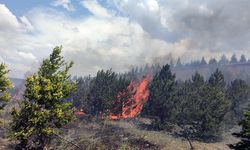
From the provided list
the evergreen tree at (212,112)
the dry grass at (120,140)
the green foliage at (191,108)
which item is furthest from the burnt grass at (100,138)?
the evergreen tree at (212,112)

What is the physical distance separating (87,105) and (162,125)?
24660 millimetres

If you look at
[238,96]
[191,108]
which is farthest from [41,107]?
[238,96]

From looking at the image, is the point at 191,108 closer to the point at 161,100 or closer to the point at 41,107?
the point at 161,100

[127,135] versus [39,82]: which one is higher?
[39,82]

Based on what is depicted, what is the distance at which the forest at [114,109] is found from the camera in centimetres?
3356

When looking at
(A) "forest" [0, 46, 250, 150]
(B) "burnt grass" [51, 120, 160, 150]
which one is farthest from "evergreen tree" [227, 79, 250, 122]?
(B) "burnt grass" [51, 120, 160, 150]

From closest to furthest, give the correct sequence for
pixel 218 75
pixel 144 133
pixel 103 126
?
pixel 144 133 → pixel 103 126 → pixel 218 75

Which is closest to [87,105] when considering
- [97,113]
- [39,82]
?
[97,113]

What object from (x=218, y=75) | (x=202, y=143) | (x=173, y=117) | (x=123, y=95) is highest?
(x=218, y=75)

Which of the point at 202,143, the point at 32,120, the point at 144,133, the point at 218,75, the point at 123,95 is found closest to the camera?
the point at 32,120

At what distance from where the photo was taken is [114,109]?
3307 inches

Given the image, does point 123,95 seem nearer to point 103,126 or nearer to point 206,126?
point 103,126

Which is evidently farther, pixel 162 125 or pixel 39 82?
pixel 162 125

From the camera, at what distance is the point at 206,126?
62.6 metres
